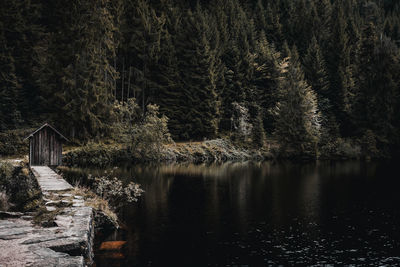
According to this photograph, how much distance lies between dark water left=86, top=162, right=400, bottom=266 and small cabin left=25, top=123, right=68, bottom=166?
380 inches

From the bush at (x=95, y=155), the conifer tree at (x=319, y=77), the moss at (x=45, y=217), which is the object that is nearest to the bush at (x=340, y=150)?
the conifer tree at (x=319, y=77)

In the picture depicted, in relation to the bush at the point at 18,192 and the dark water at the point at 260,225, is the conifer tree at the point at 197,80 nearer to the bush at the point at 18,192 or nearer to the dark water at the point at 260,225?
the dark water at the point at 260,225

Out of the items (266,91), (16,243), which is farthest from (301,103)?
(16,243)

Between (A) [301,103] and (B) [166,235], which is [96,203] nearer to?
(B) [166,235]

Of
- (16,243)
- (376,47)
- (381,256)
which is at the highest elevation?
(376,47)

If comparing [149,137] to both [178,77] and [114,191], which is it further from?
[114,191]

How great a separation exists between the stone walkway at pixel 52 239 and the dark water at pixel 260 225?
4.04 ft

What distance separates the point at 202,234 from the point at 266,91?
172 feet

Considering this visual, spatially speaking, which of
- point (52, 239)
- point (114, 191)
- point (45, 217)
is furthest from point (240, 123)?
point (52, 239)

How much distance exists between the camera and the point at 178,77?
57.2 m

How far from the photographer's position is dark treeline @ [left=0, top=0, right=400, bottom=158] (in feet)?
157

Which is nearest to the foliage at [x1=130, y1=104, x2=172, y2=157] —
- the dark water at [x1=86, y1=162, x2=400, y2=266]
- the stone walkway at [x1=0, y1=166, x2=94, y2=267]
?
the dark water at [x1=86, y1=162, x2=400, y2=266]

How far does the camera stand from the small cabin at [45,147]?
107 ft

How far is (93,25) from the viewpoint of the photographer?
48.8 meters
